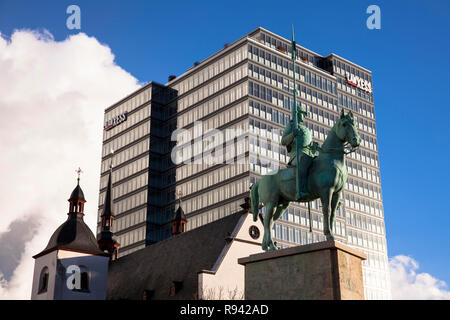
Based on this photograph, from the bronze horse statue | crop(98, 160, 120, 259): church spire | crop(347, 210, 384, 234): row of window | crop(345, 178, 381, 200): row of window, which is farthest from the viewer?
crop(345, 178, 381, 200): row of window

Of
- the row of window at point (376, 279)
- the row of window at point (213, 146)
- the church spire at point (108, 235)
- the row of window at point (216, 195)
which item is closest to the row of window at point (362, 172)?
the row of window at point (376, 279)

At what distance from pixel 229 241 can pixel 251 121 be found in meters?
53.0

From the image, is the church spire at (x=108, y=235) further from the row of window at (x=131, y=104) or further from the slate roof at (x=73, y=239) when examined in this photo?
the row of window at (x=131, y=104)

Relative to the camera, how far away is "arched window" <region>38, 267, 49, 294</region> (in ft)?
207

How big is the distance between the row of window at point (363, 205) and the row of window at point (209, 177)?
96.0ft

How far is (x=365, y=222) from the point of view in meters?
127

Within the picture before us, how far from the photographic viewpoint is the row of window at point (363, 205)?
124 metres

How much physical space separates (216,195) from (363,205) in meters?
35.7

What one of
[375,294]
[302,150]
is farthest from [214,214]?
[302,150]

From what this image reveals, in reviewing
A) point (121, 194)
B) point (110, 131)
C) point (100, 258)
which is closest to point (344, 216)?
point (121, 194)

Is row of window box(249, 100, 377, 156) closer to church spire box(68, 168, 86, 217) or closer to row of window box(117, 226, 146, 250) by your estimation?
row of window box(117, 226, 146, 250)

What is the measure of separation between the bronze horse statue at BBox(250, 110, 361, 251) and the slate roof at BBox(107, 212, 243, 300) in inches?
930

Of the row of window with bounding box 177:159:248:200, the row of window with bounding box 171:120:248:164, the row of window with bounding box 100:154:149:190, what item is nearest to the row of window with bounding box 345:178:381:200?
the row of window with bounding box 171:120:248:164

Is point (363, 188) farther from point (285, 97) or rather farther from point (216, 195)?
point (216, 195)
